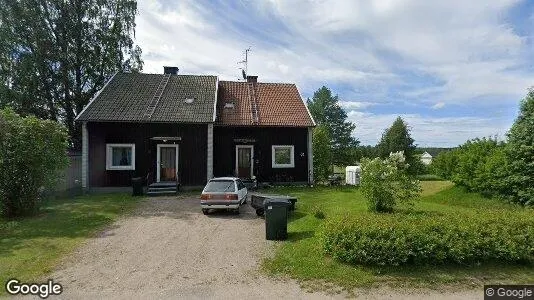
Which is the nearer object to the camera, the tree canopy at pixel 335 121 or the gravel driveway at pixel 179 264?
the gravel driveway at pixel 179 264

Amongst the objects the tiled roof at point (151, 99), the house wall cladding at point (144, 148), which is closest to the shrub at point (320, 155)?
the tiled roof at point (151, 99)

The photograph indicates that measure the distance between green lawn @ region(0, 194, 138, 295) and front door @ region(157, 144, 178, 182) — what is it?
352cm

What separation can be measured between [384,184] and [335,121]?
3932 cm

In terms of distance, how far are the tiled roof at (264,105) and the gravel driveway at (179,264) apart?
374 inches

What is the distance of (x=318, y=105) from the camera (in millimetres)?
50719

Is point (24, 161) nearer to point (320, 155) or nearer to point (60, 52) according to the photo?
point (60, 52)

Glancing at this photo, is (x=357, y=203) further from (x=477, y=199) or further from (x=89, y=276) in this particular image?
(x=89, y=276)

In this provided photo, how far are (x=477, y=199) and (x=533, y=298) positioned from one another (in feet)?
37.4

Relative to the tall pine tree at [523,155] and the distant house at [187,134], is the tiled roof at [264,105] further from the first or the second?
the tall pine tree at [523,155]

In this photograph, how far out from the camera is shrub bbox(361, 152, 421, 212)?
12.0 m

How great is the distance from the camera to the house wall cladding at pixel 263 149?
67.5ft

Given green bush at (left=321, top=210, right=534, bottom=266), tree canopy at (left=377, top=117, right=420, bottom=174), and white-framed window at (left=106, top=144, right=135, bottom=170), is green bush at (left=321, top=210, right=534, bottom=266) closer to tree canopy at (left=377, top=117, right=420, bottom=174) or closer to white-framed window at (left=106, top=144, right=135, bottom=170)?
white-framed window at (left=106, top=144, right=135, bottom=170)

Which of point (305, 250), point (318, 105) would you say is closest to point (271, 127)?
point (305, 250)

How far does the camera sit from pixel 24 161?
1250 centimetres
